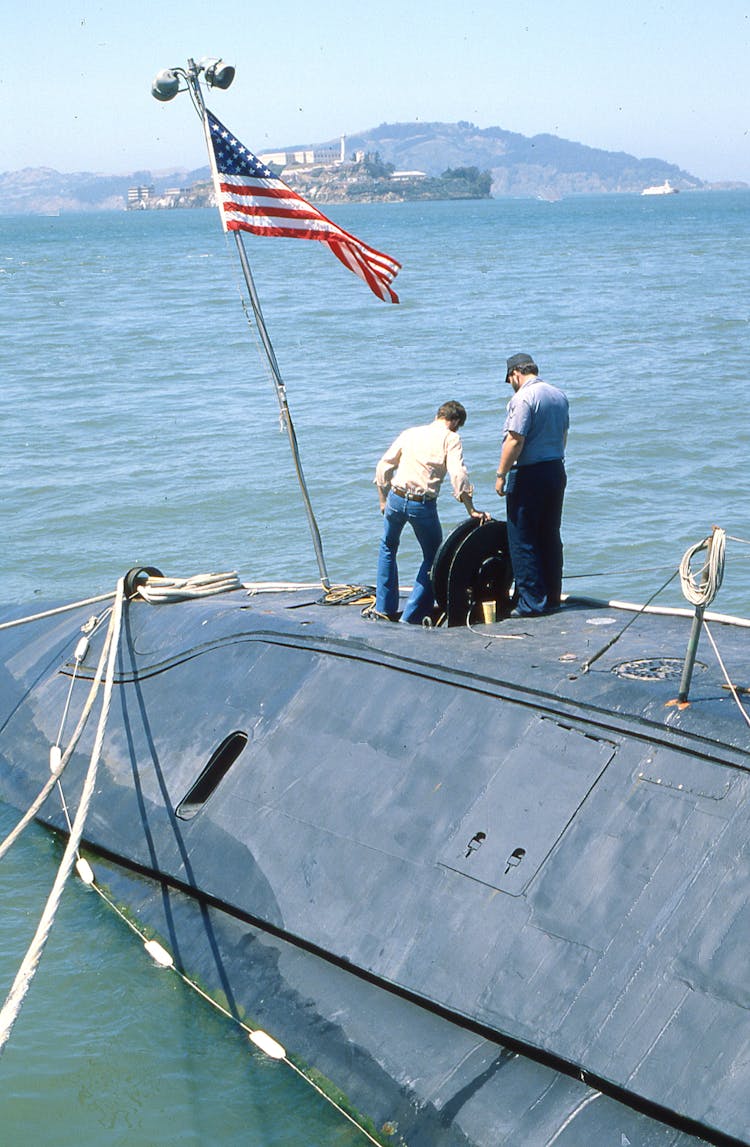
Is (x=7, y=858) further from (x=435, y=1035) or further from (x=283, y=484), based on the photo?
(x=283, y=484)

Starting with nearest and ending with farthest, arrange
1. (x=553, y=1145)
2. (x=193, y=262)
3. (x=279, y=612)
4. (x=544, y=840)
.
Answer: (x=553, y=1145) < (x=544, y=840) < (x=279, y=612) < (x=193, y=262)

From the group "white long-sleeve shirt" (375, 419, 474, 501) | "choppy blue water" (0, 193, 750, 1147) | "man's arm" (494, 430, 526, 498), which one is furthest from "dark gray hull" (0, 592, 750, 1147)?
"white long-sleeve shirt" (375, 419, 474, 501)

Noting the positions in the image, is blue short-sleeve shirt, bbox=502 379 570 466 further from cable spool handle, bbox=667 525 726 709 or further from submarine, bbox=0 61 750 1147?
cable spool handle, bbox=667 525 726 709

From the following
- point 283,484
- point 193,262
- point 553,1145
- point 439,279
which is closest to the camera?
point 553,1145

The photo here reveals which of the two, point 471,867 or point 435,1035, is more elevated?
point 471,867

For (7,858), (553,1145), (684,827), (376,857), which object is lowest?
(7,858)

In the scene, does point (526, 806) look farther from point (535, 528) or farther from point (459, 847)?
point (535, 528)

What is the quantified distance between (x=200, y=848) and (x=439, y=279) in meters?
63.9

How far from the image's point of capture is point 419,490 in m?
10.3

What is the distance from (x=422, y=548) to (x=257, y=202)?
3206 mm

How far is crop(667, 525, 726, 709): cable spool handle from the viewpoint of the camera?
667cm

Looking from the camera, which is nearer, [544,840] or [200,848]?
[544,840]

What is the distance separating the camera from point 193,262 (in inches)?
3590

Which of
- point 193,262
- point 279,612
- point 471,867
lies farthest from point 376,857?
point 193,262
